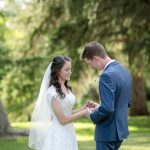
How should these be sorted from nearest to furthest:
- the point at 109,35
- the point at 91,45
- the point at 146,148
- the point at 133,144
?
the point at 91,45
the point at 146,148
the point at 133,144
the point at 109,35

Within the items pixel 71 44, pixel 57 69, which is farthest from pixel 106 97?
pixel 71 44

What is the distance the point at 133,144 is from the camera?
1397 cm

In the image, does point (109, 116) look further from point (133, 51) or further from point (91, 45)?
point (133, 51)

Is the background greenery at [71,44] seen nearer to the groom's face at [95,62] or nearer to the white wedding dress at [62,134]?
the white wedding dress at [62,134]

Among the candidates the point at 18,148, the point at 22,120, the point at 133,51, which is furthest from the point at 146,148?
the point at 22,120

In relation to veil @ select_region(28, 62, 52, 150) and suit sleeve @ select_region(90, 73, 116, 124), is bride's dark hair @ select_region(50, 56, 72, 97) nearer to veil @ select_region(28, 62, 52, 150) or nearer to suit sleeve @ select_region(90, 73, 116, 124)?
veil @ select_region(28, 62, 52, 150)

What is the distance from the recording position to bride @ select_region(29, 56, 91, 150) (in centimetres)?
707

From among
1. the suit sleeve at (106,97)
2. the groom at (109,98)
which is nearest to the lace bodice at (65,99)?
the groom at (109,98)

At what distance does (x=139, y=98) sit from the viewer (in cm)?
2906

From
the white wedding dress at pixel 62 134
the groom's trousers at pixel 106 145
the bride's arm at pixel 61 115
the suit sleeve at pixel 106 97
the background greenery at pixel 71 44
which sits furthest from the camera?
the background greenery at pixel 71 44

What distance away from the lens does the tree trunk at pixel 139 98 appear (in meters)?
28.1

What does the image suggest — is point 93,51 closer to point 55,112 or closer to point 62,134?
point 55,112

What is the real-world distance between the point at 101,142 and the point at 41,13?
1865 cm

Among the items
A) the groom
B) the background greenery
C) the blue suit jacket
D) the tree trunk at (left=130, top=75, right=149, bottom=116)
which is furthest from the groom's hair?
the tree trunk at (left=130, top=75, right=149, bottom=116)
